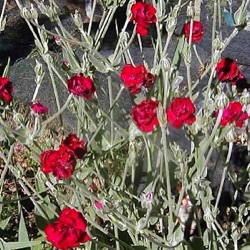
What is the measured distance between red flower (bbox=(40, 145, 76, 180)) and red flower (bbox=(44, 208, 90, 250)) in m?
0.07

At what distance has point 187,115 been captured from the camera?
1.17 meters

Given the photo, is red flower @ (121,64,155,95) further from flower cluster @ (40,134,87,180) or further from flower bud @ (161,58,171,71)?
flower cluster @ (40,134,87,180)

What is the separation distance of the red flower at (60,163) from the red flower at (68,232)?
7cm

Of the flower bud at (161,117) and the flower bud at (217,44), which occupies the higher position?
the flower bud at (217,44)

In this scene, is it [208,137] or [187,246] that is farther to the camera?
[187,246]

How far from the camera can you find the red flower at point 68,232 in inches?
45.6

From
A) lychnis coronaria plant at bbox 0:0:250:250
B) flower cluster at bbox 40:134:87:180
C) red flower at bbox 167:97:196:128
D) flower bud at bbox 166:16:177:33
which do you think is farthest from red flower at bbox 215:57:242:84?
flower cluster at bbox 40:134:87:180

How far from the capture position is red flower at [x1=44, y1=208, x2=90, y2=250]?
3.80 feet

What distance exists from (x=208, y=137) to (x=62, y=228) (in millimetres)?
319

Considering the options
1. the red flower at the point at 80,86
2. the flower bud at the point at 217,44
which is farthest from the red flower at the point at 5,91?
the flower bud at the point at 217,44

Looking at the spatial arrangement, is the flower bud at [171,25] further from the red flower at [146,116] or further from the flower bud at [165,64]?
the red flower at [146,116]

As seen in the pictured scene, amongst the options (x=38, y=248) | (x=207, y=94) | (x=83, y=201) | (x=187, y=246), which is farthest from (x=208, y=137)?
(x=38, y=248)

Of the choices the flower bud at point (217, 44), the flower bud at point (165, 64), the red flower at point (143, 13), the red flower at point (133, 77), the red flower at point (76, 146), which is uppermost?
the red flower at point (143, 13)

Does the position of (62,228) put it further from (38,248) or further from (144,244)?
(38,248)
